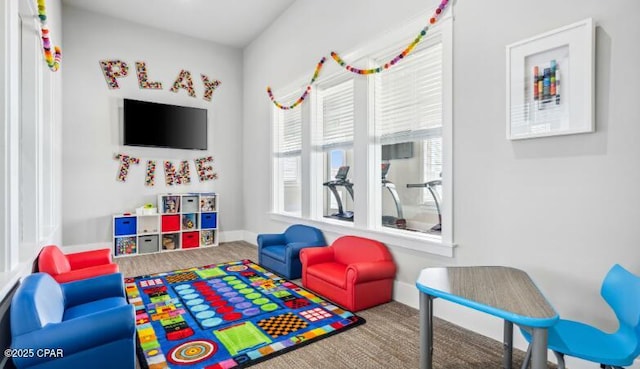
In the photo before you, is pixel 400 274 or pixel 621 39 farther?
pixel 400 274

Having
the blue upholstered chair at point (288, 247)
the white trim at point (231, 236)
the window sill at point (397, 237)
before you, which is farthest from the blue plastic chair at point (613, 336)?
the white trim at point (231, 236)

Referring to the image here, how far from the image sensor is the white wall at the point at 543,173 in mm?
1743

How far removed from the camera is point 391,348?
2.20m

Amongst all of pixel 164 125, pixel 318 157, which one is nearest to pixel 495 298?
pixel 318 157

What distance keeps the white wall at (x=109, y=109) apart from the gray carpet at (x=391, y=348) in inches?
163

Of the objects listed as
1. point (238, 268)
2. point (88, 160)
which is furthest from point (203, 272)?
point (88, 160)

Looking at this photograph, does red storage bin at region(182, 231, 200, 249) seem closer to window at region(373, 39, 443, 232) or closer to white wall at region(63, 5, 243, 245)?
white wall at region(63, 5, 243, 245)

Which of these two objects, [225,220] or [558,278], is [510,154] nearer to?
[558,278]

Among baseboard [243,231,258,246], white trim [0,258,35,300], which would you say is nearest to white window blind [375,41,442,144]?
white trim [0,258,35,300]

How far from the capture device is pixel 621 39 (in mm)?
1743

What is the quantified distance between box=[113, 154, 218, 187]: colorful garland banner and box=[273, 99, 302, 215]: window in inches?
59.0

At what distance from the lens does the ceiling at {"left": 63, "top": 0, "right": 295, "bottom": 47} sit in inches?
182

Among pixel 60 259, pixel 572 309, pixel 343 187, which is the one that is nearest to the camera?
pixel 572 309

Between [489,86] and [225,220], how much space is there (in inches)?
196
